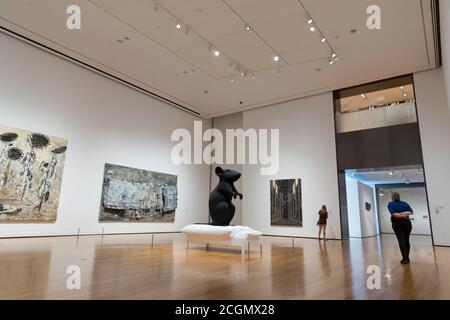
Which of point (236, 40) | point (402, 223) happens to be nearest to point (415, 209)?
point (402, 223)

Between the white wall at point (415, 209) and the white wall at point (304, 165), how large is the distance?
935 cm

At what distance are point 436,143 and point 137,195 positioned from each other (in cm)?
1145

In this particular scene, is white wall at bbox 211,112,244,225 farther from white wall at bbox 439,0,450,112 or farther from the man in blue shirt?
the man in blue shirt

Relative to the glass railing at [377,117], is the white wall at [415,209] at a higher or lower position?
lower

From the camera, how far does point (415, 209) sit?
19234 millimetres

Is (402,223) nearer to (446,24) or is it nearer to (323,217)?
(446,24)

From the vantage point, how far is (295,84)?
12.4 metres

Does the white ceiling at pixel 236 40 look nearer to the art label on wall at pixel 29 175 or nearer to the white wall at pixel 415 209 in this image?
the art label on wall at pixel 29 175

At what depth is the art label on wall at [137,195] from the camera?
37.3ft

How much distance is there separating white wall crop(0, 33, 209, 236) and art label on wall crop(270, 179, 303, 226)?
456 centimetres

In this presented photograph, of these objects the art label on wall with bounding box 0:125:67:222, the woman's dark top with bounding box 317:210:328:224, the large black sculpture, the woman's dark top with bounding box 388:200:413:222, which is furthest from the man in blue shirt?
the art label on wall with bounding box 0:125:67:222

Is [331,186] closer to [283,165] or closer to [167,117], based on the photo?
[283,165]

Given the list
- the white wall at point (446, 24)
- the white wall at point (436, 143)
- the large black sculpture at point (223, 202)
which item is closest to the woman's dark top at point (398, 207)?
the large black sculpture at point (223, 202)
